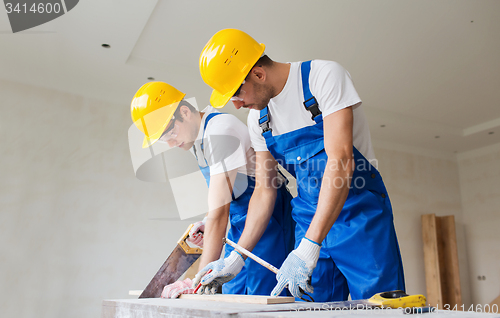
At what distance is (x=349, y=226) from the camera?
1320 millimetres

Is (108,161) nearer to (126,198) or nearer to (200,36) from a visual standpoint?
(126,198)

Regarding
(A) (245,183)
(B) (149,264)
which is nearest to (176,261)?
(A) (245,183)

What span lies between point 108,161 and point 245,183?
311cm

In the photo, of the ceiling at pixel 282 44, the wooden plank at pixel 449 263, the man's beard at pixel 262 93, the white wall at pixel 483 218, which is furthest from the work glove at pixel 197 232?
the white wall at pixel 483 218

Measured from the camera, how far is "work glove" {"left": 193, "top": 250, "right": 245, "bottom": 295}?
140 centimetres

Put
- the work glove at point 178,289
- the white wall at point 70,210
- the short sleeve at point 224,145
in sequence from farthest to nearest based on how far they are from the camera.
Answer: the white wall at point 70,210
the short sleeve at point 224,145
the work glove at point 178,289

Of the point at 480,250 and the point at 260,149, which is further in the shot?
the point at 480,250

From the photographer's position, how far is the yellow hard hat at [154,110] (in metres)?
2.09

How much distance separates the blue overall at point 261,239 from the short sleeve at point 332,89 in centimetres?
69

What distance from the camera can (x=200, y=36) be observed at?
364 cm

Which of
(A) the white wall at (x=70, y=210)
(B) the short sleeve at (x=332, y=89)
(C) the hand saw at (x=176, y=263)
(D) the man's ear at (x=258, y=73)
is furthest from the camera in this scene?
(A) the white wall at (x=70, y=210)

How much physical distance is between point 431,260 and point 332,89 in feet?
19.2

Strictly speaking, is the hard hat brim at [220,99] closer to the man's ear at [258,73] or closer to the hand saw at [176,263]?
the man's ear at [258,73]

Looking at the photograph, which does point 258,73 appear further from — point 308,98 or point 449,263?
point 449,263
